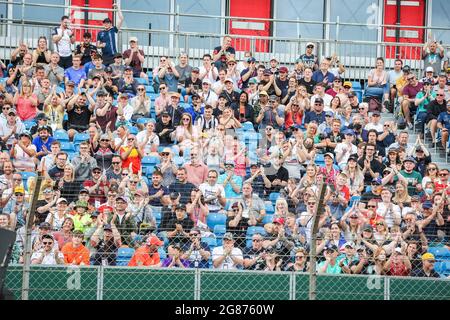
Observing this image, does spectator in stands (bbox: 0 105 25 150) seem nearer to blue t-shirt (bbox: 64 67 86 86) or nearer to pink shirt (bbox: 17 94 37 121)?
pink shirt (bbox: 17 94 37 121)

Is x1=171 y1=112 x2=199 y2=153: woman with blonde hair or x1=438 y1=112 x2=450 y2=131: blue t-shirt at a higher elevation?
x1=438 y1=112 x2=450 y2=131: blue t-shirt

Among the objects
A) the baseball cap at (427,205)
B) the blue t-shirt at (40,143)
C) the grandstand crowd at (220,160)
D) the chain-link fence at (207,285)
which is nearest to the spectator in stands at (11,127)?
the grandstand crowd at (220,160)

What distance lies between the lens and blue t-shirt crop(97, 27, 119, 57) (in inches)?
790

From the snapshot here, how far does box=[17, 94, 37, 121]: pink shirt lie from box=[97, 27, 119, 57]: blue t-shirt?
7.74 feet

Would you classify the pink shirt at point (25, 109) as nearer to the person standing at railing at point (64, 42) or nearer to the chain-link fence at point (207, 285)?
the person standing at railing at point (64, 42)

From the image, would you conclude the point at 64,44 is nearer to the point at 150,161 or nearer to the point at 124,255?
the point at 150,161

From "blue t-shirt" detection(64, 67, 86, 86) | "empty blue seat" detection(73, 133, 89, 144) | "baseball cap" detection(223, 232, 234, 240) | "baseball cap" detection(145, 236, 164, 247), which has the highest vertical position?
"blue t-shirt" detection(64, 67, 86, 86)

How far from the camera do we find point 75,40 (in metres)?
21.5

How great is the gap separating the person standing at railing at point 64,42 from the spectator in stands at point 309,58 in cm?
412

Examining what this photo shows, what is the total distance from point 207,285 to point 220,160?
4.44m

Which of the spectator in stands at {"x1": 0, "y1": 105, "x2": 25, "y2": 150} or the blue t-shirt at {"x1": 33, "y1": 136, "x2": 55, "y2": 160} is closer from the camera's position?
the blue t-shirt at {"x1": 33, "y1": 136, "x2": 55, "y2": 160}

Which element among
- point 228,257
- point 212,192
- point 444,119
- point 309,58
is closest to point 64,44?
point 309,58

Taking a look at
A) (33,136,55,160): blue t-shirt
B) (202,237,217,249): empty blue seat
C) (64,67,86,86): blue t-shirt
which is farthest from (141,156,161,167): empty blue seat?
(202,237,217,249): empty blue seat
